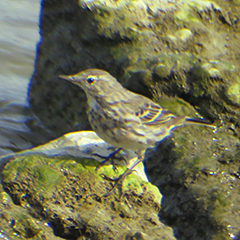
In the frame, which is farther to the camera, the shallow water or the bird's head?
the shallow water

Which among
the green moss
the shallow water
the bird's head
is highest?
the green moss

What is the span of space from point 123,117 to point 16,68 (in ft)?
15.1

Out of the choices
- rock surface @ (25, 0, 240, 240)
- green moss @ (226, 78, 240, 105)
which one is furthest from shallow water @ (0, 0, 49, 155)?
green moss @ (226, 78, 240, 105)

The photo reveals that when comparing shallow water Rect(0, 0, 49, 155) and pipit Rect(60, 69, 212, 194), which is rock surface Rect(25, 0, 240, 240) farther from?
shallow water Rect(0, 0, 49, 155)

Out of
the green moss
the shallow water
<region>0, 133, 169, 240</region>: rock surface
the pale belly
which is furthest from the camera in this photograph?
the shallow water

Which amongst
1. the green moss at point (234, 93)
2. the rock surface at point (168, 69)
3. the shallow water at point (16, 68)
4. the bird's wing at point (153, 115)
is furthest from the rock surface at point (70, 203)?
the shallow water at point (16, 68)

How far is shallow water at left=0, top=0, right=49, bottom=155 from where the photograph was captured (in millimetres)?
6484

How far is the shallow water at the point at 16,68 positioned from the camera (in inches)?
255

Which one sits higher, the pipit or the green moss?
the green moss

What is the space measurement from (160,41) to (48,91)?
2.04 metres

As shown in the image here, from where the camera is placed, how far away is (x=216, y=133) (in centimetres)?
512

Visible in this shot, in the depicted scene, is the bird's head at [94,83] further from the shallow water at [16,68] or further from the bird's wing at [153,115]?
the shallow water at [16,68]

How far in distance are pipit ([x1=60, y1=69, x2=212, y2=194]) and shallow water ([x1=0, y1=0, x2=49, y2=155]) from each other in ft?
6.53

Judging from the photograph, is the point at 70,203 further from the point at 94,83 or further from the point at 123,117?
the point at 94,83
